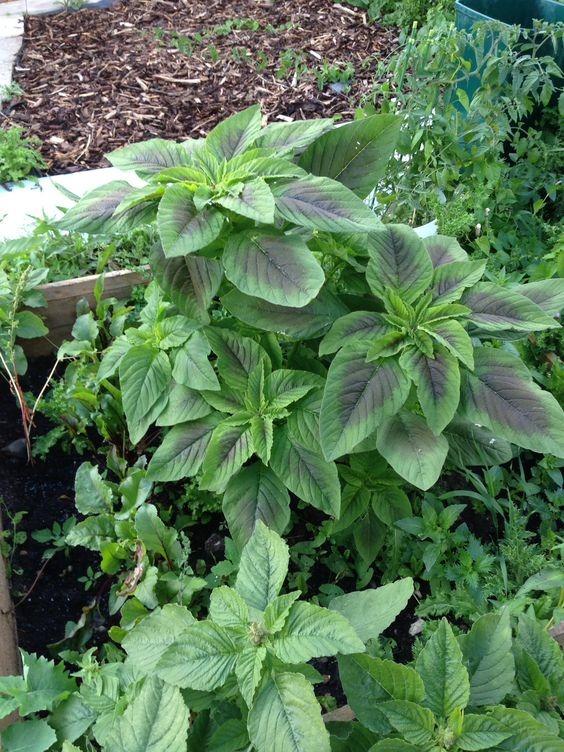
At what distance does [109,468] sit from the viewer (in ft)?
7.14

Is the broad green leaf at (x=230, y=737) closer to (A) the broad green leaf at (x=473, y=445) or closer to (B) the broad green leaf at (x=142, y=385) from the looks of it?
(B) the broad green leaf at (x=142, y=385)

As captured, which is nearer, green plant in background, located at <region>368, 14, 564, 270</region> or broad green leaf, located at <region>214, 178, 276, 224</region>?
broad green leaf, located at <region>214, 178, 276, 224</region>

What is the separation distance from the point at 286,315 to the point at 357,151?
1.50 ft

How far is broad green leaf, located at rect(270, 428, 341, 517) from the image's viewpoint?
5.44ft

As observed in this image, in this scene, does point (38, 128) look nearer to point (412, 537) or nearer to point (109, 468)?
point (109, 468)

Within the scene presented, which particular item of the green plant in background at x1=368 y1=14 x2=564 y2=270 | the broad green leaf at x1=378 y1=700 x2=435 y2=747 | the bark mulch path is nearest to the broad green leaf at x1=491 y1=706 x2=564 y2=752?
the broad green leaf at x1=378 y1=700 x2=435 y2=747

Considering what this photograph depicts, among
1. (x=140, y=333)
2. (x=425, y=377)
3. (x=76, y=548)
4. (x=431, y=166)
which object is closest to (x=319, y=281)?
(x=425, y=377)

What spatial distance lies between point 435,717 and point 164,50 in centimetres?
435

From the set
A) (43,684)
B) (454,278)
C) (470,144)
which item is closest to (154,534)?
(43,684)

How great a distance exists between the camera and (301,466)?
→ 1697 millimetres

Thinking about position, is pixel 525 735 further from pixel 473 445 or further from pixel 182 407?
pixel 182 407

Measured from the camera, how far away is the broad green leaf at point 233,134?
1729 millimetres

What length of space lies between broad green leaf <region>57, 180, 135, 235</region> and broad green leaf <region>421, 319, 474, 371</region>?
771 millimetres

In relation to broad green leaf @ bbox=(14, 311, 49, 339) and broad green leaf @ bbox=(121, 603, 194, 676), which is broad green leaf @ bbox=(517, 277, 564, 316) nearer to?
broad green leaf @ bbox=(121, 603, 194, 676)
